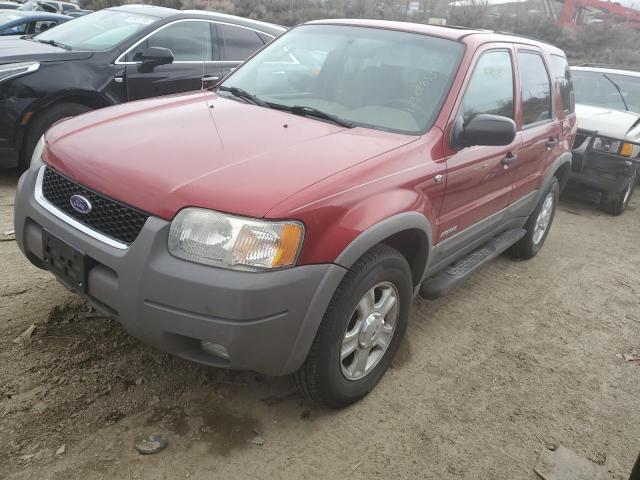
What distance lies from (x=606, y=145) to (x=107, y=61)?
564 centimetres

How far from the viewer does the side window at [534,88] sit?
3823 mm

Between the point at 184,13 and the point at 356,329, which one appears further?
the point at 184,13

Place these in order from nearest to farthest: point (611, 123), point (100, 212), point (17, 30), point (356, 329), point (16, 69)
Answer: point (100, 212) → point (356, 329) → point (16, 69) → point (611, 123) → point (17, 30)

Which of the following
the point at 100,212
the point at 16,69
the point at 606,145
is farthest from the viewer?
the point at 606,145

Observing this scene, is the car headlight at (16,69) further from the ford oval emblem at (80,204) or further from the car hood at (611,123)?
the car hood at (611,123)

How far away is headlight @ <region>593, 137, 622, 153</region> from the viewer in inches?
246

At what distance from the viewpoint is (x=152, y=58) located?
5.06 meters

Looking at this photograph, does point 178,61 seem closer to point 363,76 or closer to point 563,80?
point 363,76

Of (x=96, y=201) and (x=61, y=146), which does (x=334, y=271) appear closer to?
(x=96, y=201)

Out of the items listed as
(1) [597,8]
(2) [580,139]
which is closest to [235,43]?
(2) [580,139]

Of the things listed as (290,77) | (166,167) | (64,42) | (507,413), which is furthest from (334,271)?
(64,42)

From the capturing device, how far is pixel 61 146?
8.29 feet

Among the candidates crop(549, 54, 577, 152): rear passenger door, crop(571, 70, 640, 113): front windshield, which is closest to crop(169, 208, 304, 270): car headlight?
crop(549, 54, 577, 152): rear passenger door

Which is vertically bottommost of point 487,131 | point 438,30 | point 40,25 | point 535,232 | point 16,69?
point 535,232
